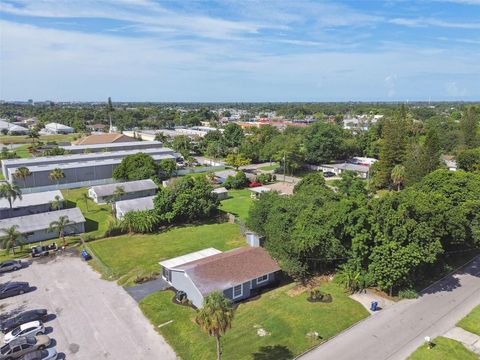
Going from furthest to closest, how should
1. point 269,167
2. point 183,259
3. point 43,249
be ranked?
point 269,167, point 43,249, point 183,259

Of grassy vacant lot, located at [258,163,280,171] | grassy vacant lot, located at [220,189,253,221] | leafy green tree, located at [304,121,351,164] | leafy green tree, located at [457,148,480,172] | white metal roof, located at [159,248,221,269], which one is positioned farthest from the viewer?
grassy vacant lot, located at [258,163,280,171]

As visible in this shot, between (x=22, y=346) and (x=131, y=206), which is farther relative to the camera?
(x=131, y=206)

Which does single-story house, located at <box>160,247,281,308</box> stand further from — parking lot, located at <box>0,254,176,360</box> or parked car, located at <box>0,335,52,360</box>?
parked car, located at <box>0,335,52,360</box>

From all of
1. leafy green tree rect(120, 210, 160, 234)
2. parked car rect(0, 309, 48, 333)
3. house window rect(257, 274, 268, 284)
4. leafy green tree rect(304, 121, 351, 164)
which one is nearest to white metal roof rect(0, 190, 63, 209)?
leafy green tree rect(120, 210, 160, 234)

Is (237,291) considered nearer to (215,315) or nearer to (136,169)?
(215,315)

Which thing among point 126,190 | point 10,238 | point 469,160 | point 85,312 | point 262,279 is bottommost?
point 85,312

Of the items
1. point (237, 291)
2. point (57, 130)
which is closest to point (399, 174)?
point (237, 291)
